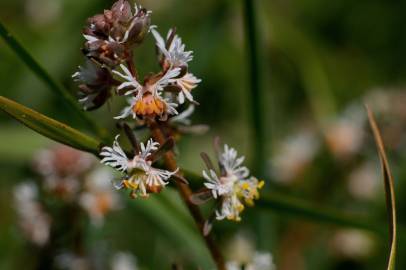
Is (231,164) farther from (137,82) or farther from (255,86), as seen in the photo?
(255,86)

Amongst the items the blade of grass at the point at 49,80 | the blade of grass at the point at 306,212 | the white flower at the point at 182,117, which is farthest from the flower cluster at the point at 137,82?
the blade of grass at the point at 306,212

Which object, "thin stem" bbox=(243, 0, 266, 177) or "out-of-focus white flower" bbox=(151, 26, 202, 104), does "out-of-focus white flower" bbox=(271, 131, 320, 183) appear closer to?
"thin stem" bbox=(243, 0, 266, 177)

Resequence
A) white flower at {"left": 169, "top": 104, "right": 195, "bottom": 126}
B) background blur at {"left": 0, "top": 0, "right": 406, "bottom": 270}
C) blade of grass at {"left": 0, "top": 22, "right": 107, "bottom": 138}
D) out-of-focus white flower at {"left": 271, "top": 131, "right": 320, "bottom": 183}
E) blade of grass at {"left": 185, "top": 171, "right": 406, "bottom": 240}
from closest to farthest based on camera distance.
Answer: white flower at {"left": 169, "top": 104, "right": 195, "bottom": 126}
blade of grass at {"left": 0, "top": 22, "right": 107, "bottom": 138}
blade of grass at {"left": 185, "top": 171, "right": 406, "bottom": 240}
background blur at {"left": 0, "top": 0, "right": 406, "bottom": 270}
out-of-focus white flower at {"left": 271, "top": 131, "right": 320, "bottom": 183}

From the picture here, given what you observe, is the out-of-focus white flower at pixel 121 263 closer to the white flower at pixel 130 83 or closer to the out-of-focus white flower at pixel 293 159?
the white flower at pixel 130 83

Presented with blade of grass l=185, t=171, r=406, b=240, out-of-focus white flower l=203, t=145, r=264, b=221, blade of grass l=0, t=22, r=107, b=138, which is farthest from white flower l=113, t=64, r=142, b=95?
blade of grass l=185, t=171, r=406, b=240

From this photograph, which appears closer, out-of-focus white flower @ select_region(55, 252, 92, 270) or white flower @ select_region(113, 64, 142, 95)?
white flower @ select_region(113, 64, 142, 95)

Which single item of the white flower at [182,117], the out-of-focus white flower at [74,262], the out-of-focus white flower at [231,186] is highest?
the white flower at [182,117]

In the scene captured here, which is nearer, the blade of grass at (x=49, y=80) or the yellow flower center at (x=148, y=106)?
the yellow flower center at (x=148, y=106)
